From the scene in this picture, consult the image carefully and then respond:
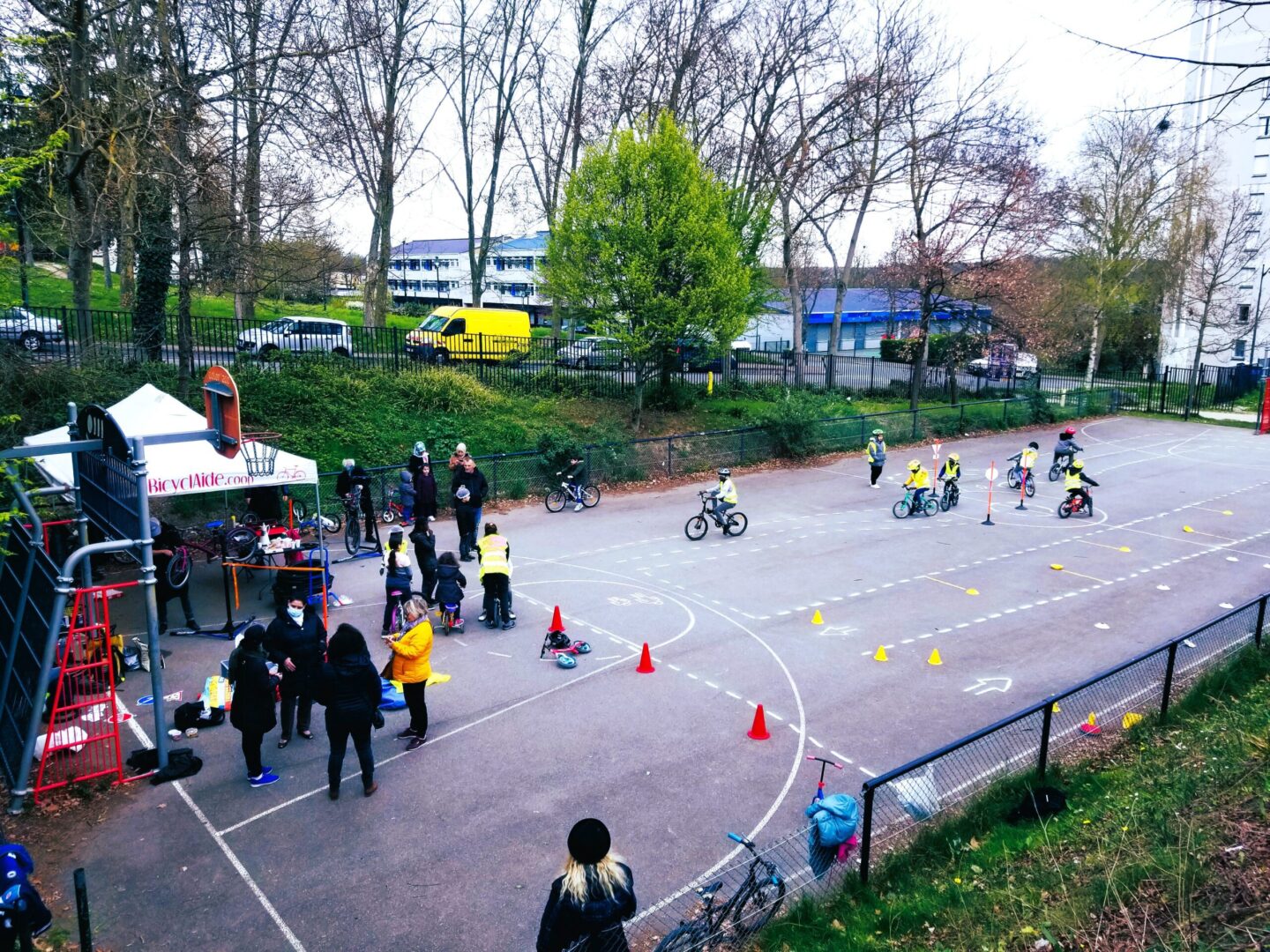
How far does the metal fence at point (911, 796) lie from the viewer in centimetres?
608

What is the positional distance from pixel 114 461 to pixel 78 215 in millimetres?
11219

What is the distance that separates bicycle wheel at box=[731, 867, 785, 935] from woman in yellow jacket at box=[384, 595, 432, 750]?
4.06m

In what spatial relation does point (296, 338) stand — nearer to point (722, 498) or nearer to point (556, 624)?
point (722, 498)

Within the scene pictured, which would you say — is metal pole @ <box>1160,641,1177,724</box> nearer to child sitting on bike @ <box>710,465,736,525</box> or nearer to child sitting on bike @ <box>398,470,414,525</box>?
child sitting on bike @ <box>710,465,736,525</box>

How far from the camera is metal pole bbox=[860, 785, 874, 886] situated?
6.40 m

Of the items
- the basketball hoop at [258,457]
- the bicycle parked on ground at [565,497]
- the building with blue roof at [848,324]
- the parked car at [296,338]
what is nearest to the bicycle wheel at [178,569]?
the basketball hoop at [258,457]

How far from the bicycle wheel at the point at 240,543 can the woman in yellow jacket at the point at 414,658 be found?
7.00 m

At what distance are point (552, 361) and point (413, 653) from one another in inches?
835

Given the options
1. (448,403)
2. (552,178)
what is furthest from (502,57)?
(448,403)

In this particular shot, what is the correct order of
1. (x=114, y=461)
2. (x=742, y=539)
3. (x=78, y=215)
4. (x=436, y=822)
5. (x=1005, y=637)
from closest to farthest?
1. (x=436, y=822)
2. (x=114, y=461)
3. (x=1005, y=637)
4. (x=78, y=215)
5. (x=742, y=539)

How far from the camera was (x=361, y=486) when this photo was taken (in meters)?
16.8

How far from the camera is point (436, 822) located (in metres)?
7.64

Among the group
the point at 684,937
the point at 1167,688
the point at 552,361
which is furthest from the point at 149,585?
the point at 552,361

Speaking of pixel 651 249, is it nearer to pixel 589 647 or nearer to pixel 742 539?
pixel 742 539
